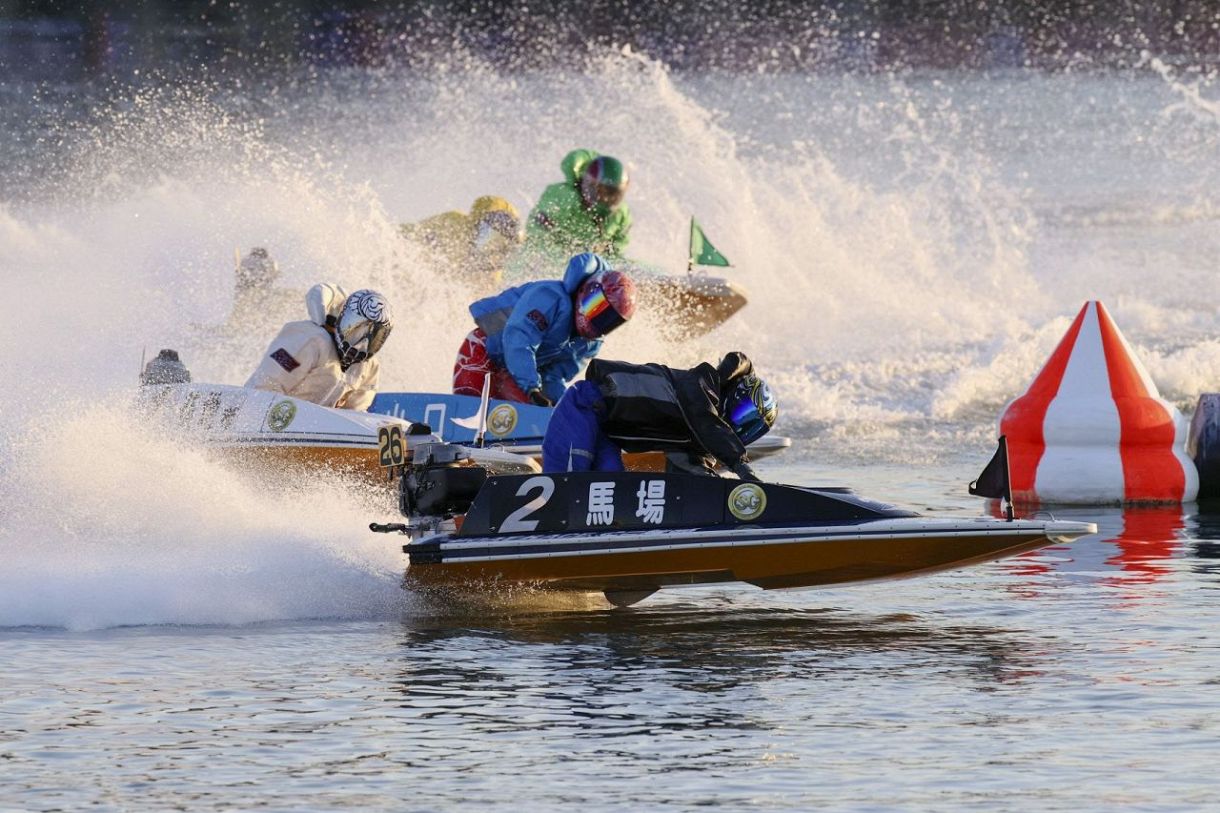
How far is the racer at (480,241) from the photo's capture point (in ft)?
64.8

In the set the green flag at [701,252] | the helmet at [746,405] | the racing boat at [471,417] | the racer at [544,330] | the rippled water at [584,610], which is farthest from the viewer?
the green flag at [701,252]

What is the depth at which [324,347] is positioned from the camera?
501 inches

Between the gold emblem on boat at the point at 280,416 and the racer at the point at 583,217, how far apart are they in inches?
284

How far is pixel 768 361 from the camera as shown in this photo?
21578 mm

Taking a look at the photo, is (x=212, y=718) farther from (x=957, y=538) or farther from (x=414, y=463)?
(x=957, y=538)

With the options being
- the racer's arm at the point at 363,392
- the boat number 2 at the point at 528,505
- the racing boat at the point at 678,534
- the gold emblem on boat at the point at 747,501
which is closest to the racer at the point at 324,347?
the racer's arm at the point at 363,392

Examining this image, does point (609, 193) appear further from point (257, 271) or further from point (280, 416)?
point (280, 416)

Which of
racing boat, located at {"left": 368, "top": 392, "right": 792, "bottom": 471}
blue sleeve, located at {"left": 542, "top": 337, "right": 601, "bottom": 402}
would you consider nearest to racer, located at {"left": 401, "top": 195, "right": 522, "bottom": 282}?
blue sleeve, located at {"left": 542, "top": 337, "right": 601, "bottom": 402}

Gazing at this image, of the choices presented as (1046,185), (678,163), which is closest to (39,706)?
(678,163)

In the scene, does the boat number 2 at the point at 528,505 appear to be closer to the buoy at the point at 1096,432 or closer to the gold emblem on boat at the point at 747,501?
the gold emblem on boat at the point at 747,501

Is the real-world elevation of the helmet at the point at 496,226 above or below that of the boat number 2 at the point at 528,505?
above

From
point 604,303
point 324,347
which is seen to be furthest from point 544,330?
point 324,347

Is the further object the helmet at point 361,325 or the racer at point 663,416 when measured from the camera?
the helmet at point 361,325

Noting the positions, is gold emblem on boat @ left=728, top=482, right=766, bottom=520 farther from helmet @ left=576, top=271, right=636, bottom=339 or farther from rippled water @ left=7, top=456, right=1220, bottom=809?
helmet @ left=576, top=271, right=636, bottom=339
